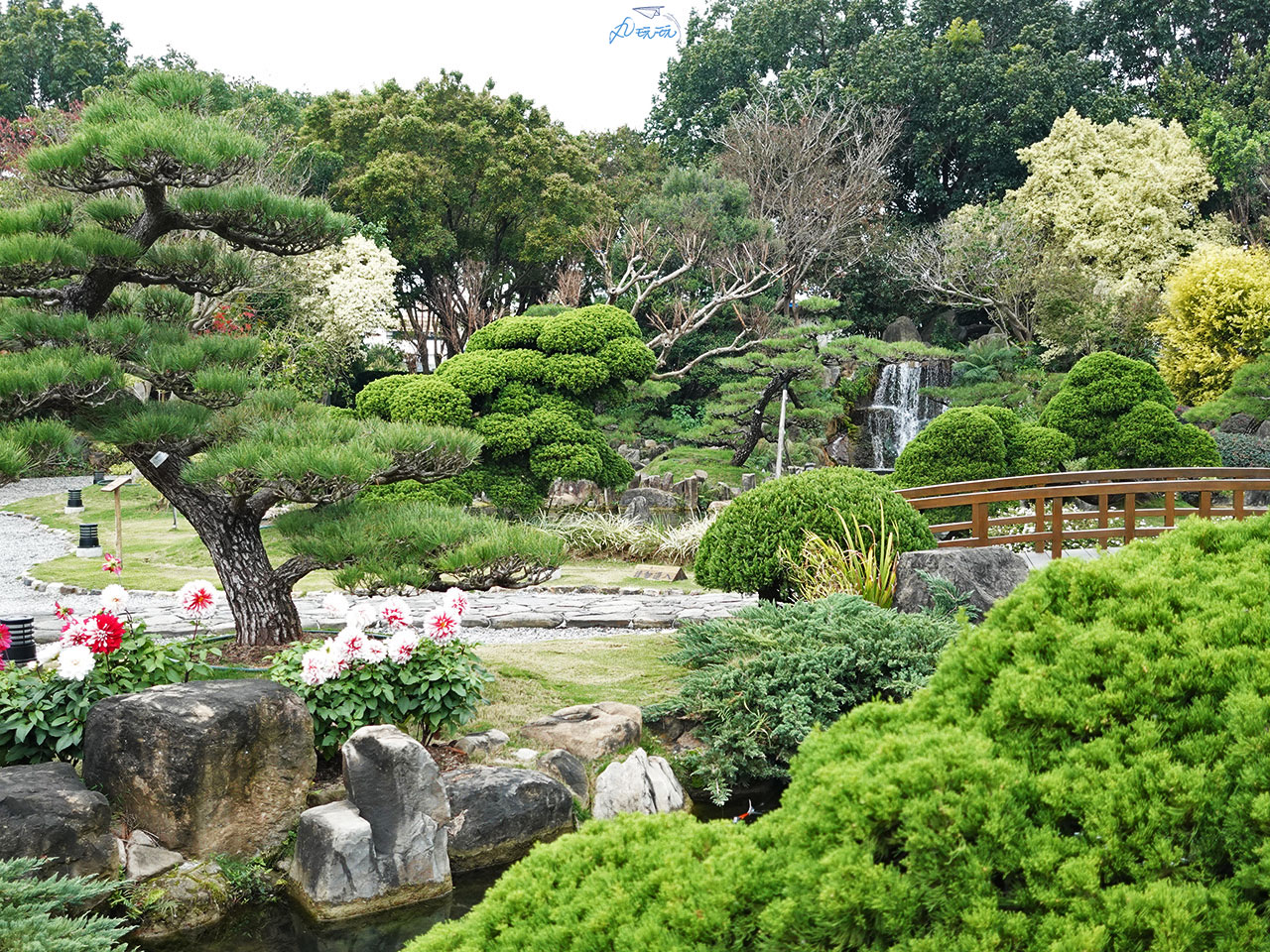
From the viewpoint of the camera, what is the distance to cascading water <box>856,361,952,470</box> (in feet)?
61.8

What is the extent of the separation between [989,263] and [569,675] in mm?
17738

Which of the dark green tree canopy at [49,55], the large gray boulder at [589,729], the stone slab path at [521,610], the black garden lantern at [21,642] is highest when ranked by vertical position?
the dark green tree canopy at [49,55]

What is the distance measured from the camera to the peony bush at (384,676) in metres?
4.66

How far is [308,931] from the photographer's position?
4.01 metres

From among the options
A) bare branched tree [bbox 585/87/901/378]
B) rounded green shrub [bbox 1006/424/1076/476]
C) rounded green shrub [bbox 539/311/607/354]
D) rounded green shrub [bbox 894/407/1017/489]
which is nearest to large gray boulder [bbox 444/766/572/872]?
rounded green shrub [bbox 894/407/1017/489]

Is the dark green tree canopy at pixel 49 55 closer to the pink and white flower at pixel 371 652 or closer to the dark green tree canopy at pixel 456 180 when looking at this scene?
the dark green tree canopy at pixel 456 180

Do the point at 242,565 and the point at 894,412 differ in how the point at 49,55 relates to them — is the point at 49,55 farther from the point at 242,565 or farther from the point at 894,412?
the point at 242,565

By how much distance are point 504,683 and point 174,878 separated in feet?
7.88

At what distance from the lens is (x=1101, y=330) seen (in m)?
18.9

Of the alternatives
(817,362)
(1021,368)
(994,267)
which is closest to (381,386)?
(817,362)

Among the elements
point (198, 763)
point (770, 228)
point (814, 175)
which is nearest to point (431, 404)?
point (198, 763)

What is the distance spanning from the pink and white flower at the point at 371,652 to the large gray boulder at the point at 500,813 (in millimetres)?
675

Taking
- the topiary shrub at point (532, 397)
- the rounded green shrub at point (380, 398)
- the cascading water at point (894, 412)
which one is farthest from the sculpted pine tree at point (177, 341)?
the cascading water at point (894, 412)

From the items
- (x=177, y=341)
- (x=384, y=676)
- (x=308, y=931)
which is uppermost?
(x=177, y=341)
